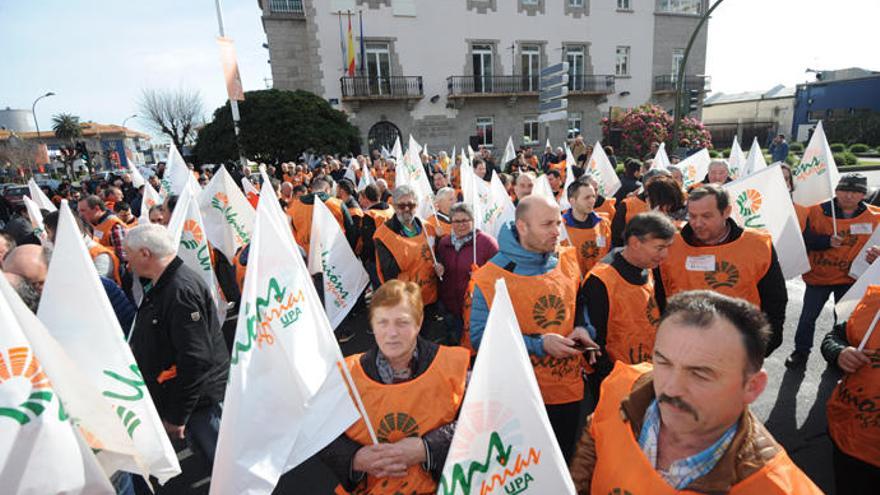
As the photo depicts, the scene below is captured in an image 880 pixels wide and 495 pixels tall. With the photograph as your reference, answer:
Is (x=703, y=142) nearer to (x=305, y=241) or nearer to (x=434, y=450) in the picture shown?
(x=305, y=241)

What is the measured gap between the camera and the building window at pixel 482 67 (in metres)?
24.5

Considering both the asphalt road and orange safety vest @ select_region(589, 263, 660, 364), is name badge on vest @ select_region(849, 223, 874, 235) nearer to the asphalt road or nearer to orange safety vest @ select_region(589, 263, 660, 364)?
the asphalt road

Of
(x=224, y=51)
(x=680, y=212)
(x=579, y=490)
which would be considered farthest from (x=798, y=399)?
(x=224, y=51)

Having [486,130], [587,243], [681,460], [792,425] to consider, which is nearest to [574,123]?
[486,130]

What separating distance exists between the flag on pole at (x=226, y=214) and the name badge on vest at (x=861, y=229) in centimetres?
599

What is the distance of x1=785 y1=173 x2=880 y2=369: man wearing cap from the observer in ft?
12.9

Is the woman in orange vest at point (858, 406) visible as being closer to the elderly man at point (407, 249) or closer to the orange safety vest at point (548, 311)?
the orange safety vest at point (548, 311)

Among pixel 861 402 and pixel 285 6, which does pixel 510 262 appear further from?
pixel 285 6

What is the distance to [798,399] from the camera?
3838 millimetres

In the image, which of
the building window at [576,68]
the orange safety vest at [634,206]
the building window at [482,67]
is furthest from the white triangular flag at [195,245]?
the building window at [576,68]

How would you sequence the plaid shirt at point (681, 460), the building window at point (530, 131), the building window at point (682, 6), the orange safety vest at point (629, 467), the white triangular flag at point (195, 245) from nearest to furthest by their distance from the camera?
the orange safety vest at point (629, 467), the plaid shirt at point (681, 460), the white triangular flag at point (195, 245), the building window at point (530, 131), the building window at point (682, 6)

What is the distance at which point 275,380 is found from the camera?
6.51ft

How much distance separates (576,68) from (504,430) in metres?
28.3

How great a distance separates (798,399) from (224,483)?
176 inches
